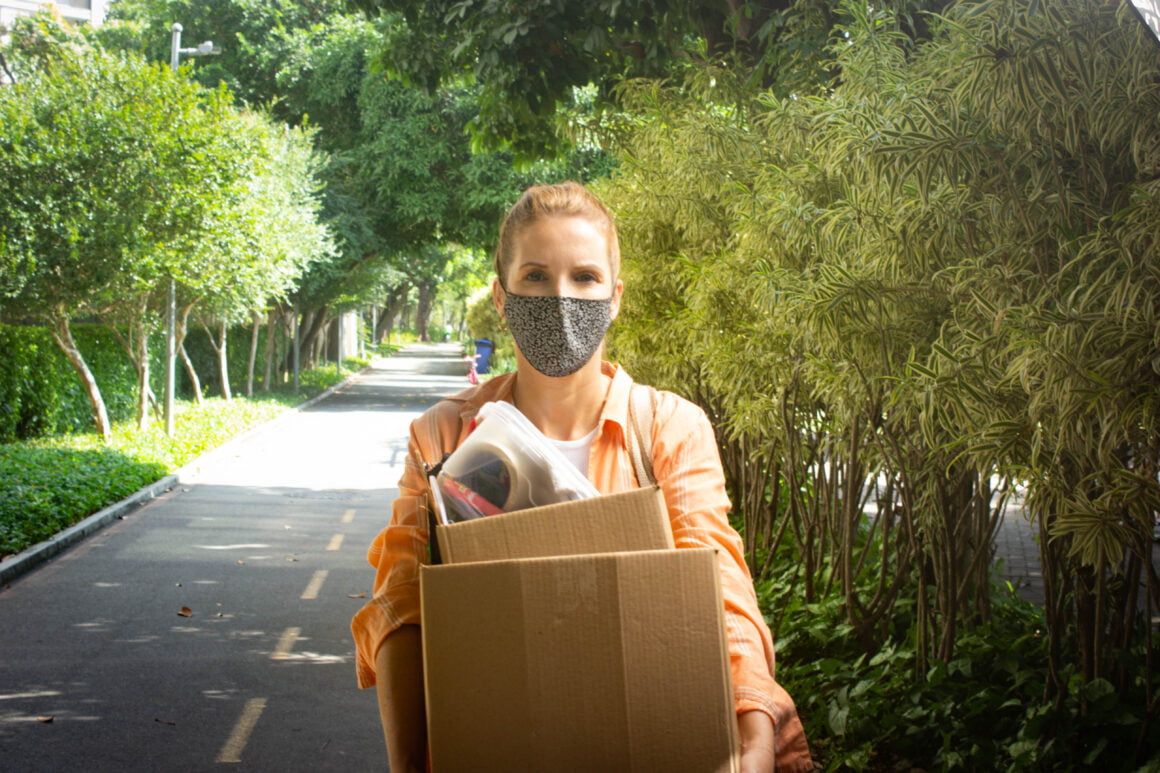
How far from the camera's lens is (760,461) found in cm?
820

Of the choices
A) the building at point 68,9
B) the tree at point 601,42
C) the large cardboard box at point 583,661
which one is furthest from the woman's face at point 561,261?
the building at point 68,9

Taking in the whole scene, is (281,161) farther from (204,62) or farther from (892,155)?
(892,155)

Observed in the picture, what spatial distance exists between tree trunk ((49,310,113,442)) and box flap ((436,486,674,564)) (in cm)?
1637

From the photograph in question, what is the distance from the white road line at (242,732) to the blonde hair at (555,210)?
404 cm

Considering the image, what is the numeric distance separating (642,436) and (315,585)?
24.8ft

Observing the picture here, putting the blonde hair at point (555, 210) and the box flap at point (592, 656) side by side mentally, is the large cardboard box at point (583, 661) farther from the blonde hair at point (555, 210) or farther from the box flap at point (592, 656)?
the blonde hair at point (555, 210)

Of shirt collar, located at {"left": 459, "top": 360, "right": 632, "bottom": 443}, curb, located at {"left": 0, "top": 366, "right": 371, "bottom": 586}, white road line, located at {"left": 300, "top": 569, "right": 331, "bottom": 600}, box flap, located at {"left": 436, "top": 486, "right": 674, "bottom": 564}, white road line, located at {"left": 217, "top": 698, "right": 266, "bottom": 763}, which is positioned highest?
shirt collar, located at {"left": 459, "top": 360, "right": 632, "bottom": 443}

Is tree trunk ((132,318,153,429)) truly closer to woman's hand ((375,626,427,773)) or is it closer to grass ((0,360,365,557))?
grass ((0,360,365,557))

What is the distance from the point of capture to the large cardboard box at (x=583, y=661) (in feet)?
5.17

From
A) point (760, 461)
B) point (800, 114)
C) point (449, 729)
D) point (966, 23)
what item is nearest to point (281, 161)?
point (760, 461)

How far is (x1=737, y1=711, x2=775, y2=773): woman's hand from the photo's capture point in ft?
5.39

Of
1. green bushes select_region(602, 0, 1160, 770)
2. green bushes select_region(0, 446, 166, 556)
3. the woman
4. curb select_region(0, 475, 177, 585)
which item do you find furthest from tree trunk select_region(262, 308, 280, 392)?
the woman

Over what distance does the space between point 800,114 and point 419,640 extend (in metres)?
4.12

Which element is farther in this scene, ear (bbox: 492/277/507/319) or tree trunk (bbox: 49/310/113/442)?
tree trunk (bbox: 49/310/113/442)
